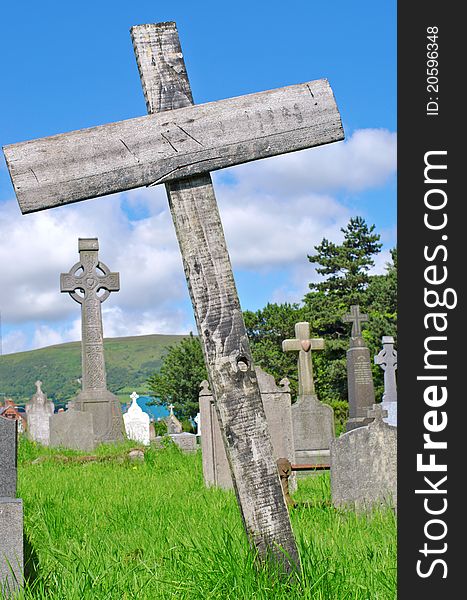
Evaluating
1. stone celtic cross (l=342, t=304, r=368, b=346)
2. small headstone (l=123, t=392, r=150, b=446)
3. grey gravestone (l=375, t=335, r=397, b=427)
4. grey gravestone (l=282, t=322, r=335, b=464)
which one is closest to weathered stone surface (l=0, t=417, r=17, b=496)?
grey gravestone (l=282, t=322, r=335, b=464)

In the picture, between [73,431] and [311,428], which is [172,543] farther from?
[73,431]

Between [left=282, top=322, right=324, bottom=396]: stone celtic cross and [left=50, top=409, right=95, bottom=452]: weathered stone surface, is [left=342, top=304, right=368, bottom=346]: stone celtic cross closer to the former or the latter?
[left=282, top=322, right=324, bottom=396]: stone celtic cross


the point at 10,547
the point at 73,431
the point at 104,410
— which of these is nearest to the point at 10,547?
the point at 10,547

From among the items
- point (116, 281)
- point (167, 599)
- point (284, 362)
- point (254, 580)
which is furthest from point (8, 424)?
point (284, 362)

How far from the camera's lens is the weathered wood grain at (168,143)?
3.33 m

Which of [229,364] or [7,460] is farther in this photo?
[7,460]

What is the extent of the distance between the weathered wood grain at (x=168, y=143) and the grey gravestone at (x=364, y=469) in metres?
4.36

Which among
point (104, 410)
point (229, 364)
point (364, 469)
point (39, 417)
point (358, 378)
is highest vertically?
point (358, 378)

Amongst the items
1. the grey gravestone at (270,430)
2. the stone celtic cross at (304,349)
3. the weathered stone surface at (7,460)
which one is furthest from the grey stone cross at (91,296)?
the weathered stone surface at (7,460)

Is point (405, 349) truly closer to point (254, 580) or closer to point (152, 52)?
point (254, 580)

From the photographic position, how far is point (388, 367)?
2616 cm

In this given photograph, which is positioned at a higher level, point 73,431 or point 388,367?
point 388,367

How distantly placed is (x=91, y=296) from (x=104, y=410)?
2411 millimetres

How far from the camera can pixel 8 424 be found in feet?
17.6
